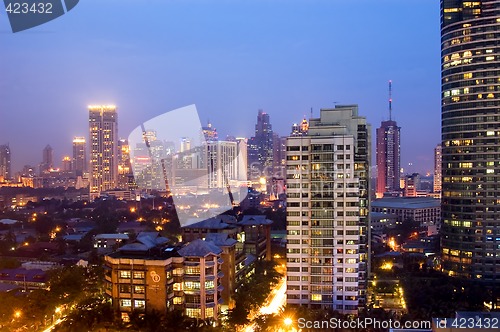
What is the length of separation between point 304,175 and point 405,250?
348 inches

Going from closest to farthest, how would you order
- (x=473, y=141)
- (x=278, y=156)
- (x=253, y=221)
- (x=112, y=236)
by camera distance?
(x=473, y=141)
(x=253, y=221)
(x=112, y=236)
(x=278, y=156)

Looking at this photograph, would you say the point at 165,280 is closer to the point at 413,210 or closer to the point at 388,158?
the point at 413,210

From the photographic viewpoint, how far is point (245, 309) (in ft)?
28.7

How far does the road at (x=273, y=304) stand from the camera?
8938 mm

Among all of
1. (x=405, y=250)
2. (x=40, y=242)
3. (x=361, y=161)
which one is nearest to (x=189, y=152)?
(x=40, y=242)

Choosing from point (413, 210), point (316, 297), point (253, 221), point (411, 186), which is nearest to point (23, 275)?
point (253, 221)

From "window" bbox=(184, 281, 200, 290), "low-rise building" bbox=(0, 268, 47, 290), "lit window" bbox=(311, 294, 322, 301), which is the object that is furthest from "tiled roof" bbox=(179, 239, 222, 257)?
"low-rise building" bbox=(0, 268, 47, 290)

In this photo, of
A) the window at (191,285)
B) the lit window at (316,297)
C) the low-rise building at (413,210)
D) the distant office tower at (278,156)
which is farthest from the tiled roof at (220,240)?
the distant office tower at (278,156)

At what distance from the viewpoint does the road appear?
29.3ft

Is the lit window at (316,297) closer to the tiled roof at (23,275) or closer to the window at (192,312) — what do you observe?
the window at (192,312)

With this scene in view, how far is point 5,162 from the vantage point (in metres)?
42.5

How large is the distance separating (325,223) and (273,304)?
227cm

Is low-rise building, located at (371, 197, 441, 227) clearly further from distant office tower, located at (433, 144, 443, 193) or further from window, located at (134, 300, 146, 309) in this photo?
window, located at (134, 300, 146, 309)

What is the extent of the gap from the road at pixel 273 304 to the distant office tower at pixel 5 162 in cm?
3605
